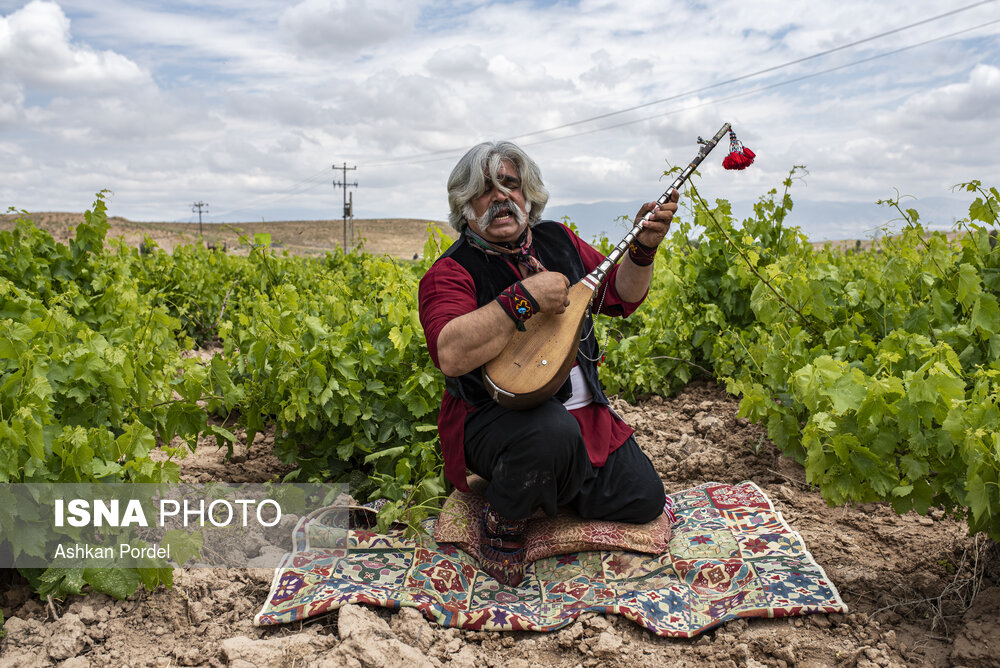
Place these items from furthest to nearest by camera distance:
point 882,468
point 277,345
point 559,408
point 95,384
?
point 277,345 → point 95,384 → point 559,408 → point 882,468

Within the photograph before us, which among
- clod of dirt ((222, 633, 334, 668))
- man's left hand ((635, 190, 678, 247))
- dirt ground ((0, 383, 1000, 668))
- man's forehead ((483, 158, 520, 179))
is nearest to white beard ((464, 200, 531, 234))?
man's forehead ((483, 158, 520, 179))

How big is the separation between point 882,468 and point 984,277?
1.45 m

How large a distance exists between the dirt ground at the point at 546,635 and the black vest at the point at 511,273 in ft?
2.85

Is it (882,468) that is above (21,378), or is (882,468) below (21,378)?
below

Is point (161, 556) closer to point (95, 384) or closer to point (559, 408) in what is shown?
point (95, 384)

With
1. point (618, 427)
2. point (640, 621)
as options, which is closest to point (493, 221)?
point (618, 427)

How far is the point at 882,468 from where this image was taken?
2.46 metres

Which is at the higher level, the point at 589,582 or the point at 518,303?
the point at 518,303

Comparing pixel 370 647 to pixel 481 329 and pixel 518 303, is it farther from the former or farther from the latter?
pixel 518 303

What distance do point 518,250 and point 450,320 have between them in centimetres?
46

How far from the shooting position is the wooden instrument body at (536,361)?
2789mm

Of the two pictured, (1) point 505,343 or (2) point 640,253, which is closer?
(1) point 505,343

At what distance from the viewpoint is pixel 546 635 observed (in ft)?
9.00

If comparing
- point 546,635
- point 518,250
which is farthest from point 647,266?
point 546,635
